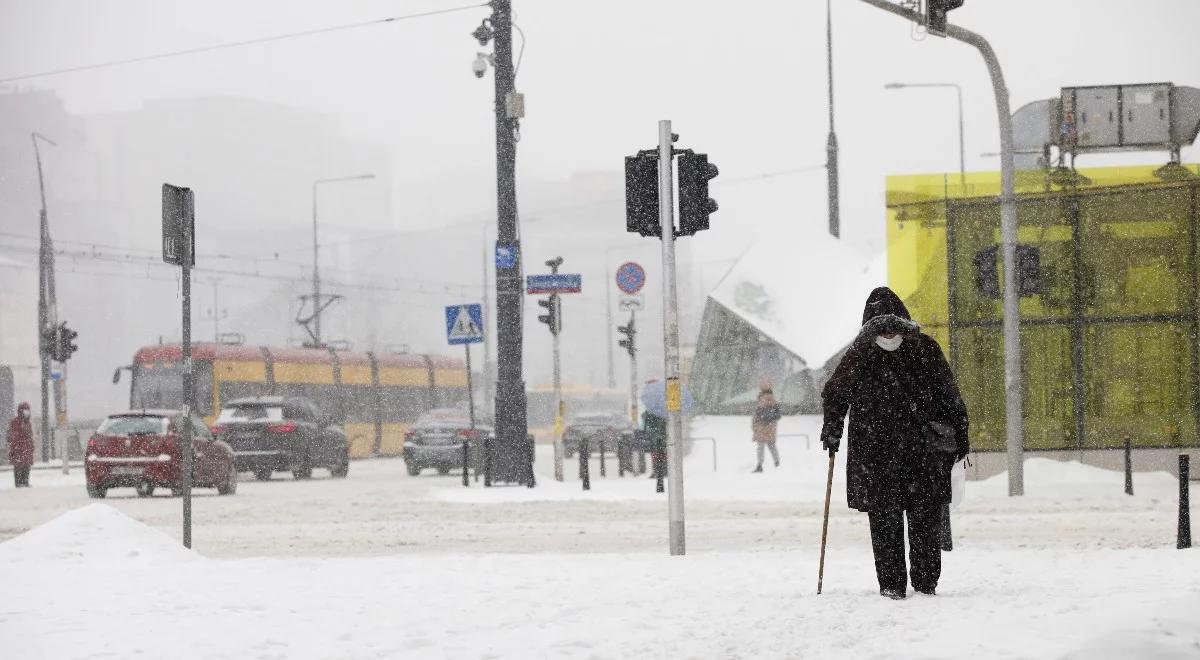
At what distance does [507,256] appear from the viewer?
25.2 metres

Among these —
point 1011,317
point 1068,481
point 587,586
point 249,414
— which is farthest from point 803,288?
point 587,586

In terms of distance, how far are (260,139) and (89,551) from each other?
157486 millimetres

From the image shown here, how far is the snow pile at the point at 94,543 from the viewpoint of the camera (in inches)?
518

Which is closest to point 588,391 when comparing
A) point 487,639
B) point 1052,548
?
point 1052,548

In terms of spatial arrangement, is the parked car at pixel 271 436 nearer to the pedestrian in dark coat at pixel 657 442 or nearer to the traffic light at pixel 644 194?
the pedestrian in dark coat at pixel 657 442

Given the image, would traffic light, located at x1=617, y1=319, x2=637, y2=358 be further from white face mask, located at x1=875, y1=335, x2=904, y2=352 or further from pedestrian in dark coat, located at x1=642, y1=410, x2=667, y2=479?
white face mask, located at x1=875, y1=335, x2=904, y2=352

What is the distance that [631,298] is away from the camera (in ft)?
81.7

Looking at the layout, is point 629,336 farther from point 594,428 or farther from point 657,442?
point 594,428

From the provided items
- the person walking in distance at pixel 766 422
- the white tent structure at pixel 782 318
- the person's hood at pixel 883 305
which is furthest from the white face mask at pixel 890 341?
the white tent structure at pixel 782 318

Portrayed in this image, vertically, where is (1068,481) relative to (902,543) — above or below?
below

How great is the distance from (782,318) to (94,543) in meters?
31.9

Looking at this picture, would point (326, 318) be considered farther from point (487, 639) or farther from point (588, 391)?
point (487, 639)

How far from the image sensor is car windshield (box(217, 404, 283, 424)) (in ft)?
109

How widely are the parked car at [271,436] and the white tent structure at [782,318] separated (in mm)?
12741
